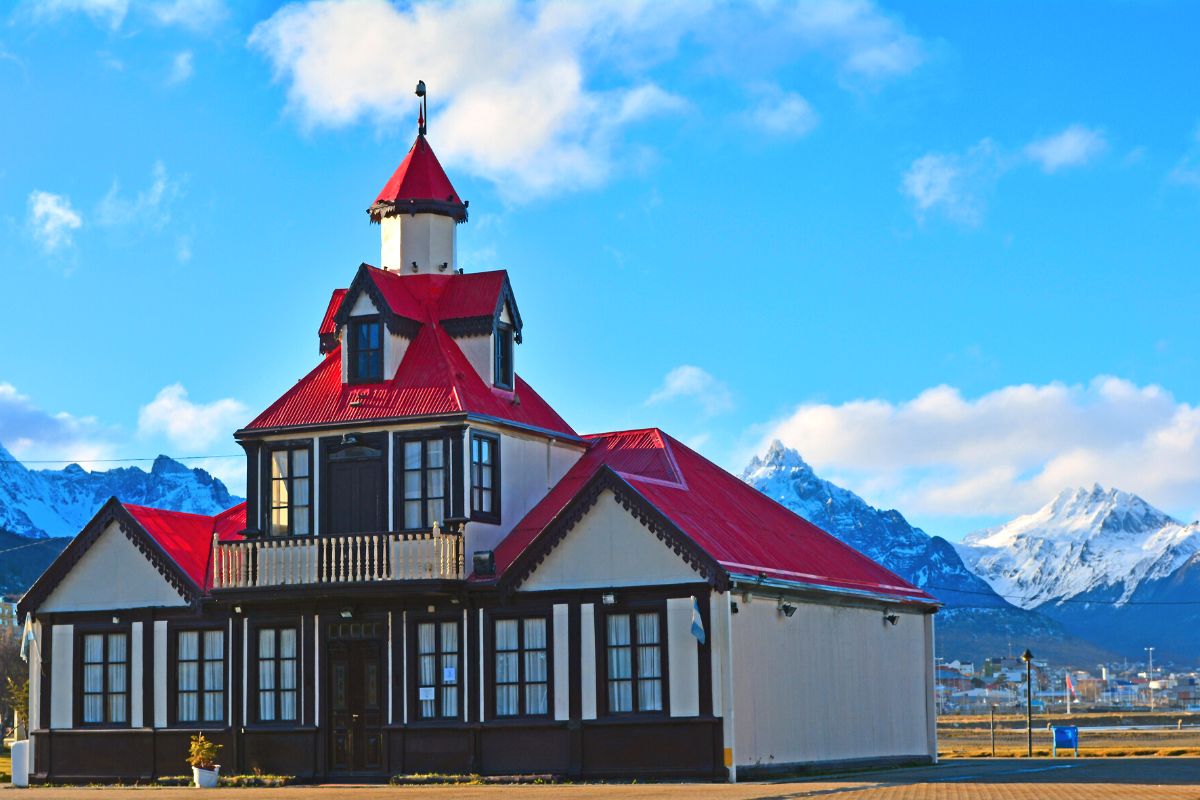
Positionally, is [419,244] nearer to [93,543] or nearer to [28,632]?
[93,543]

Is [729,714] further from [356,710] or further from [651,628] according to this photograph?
[356,710]

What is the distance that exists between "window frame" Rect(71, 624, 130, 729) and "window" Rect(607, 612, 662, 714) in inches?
460

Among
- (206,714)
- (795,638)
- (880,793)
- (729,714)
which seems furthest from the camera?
(206,714)

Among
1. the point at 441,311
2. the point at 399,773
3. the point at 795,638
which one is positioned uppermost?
the point at 441,311

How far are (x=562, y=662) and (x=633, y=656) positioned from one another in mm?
1518

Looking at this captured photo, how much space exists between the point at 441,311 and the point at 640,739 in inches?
429

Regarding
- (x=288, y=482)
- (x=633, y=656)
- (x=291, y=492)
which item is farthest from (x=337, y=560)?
(x=633, y=656)

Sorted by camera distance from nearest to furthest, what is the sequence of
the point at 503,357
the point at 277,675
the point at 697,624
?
the point at 697,624 → the point at 277,675 → the point at 503,357

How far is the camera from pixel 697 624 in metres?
38.1

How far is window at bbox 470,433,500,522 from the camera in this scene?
4162cm

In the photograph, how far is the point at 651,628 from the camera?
39062mm

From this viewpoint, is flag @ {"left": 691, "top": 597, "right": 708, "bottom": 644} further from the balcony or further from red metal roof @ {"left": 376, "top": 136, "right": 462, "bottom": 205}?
red metal roof @ {"left": 376, "top": 136, "right": 462, "bottom": 205}

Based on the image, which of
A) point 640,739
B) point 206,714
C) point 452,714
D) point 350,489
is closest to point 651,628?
point 640,739

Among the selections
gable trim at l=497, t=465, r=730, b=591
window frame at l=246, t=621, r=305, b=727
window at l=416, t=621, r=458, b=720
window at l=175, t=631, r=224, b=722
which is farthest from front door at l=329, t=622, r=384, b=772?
gable trim at l=497, t=465, r=730, b=591
